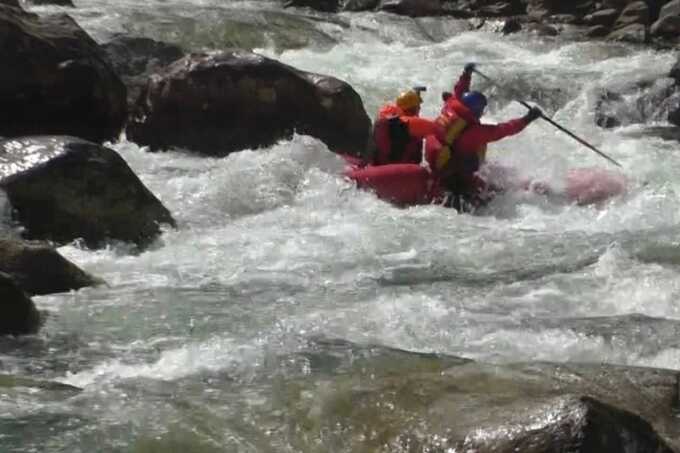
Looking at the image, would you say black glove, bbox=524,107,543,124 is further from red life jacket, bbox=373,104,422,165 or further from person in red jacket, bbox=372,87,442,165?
red life jacket, bbox=373,104,422,165

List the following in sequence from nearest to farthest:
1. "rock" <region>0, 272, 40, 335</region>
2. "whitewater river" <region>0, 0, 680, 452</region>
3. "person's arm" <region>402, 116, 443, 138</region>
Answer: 1. "whitewater river" <region>0, 0, 680, 452</region>
2. "rock" <region>0, 272, 40, 335</region>
3. "person's arm" <region>402, 116, 443, 138</region>

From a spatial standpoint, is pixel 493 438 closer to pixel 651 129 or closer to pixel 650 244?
pixel 650 244

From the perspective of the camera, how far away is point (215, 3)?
18.8 metres

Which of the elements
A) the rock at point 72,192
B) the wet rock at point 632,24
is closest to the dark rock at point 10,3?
the rock at point 72,192

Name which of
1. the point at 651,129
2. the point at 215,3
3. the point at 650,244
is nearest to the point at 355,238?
the point at 650,244

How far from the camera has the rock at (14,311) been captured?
5516mm

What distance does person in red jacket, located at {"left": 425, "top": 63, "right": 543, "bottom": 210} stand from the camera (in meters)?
9.54

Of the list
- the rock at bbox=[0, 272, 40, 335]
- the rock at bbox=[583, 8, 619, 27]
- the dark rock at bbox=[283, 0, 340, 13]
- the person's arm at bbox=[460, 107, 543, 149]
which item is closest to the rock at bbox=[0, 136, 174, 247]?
the rock at bbox=[0, 272, 40, 335]

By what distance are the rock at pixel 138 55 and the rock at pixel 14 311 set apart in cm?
679

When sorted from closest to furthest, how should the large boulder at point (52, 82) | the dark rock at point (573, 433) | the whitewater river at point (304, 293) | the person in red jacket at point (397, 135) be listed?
the dark rock at point (573, 433) < the whitewater river at point (304, 293) < the large boulder at point (52, 82) < the person in red jacket at point (397, 135)

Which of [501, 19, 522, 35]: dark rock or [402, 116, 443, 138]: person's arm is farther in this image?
[501, 19, 522, 35]: dark rock

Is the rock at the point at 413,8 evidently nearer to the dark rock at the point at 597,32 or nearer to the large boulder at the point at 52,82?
the dark rock at the point at 597,32

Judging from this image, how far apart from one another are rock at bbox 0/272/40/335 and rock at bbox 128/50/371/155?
493 cm

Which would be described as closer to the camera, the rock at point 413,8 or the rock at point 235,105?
the rock at point 235,105
